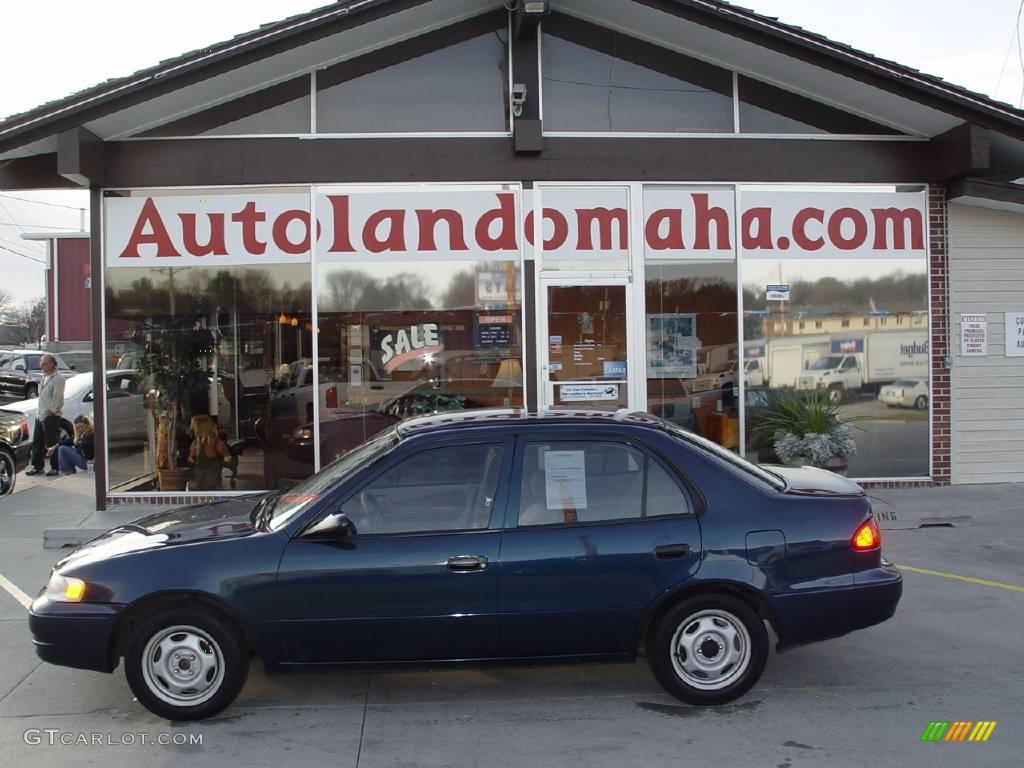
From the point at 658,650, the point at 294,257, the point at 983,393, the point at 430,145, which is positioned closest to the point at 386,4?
the point at 430,145

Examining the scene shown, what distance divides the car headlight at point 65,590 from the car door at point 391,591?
1019mm

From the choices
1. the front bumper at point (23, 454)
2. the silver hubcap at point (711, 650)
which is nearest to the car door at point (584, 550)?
the silver hubcap at point (711, 650)

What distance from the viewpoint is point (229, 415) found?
35.4 ft

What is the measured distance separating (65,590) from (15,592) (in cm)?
331

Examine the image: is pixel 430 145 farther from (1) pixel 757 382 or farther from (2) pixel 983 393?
(2) pixel 983 393

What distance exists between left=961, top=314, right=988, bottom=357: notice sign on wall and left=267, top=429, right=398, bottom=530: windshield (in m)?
8.24

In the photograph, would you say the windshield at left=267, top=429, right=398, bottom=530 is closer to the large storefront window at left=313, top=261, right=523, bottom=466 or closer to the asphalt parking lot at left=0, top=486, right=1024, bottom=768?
the asphalt parking lot at left=0, top=486, right=1024, bottom=768

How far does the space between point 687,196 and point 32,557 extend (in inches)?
309

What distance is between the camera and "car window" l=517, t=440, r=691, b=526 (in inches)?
190

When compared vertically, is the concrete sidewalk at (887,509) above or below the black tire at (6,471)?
below

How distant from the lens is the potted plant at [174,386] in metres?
10.6

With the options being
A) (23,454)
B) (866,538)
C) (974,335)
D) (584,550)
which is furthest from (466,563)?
(23,454)

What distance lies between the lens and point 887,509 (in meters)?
9.55

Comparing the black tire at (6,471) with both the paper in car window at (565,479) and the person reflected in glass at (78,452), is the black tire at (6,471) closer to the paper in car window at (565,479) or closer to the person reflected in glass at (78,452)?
the person reflected in glass at (78,452)
